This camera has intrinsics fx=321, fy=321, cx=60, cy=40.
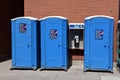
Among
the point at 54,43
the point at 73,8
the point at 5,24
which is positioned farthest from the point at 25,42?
the point at 5,24

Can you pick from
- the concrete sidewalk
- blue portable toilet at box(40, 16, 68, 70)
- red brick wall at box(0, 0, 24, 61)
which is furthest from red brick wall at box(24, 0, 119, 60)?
red brick wall at box(0, 0, 24, 61)

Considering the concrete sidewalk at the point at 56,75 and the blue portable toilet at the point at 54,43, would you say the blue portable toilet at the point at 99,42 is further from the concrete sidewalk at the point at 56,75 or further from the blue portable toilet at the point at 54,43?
the blue portable toilet at the point at 54,43

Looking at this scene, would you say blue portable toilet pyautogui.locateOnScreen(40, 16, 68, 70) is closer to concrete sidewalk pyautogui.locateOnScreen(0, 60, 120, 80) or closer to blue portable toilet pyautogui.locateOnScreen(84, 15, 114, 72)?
concrete sidewalk pyautogui.locateOnScreen(0, 60, 120, 80)

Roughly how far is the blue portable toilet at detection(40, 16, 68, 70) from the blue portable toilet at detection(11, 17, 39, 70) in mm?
289

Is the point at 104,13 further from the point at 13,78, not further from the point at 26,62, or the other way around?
the point at 13,78

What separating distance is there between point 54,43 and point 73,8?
243 cm

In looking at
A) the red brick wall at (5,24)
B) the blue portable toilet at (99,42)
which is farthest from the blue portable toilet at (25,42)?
the red brick wall at (5,24)

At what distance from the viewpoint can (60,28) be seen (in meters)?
11.3

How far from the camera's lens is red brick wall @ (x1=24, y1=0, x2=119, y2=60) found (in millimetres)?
13039

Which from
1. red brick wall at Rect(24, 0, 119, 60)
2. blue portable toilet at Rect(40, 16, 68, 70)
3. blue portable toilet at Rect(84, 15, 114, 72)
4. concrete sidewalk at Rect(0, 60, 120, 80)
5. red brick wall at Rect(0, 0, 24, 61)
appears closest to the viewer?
concrete sidewalk at Rect(0, 60, 120, 80)

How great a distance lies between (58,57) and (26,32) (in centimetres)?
145

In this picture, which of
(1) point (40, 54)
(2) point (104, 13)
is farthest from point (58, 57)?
(2) point (104, 13)

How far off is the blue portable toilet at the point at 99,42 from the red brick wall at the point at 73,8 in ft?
6.29

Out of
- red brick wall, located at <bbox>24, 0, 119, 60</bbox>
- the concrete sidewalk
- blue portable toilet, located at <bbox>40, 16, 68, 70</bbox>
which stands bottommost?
the concrete sidewalk
